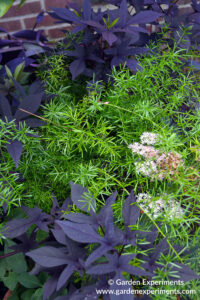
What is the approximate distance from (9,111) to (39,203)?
1.02 feet

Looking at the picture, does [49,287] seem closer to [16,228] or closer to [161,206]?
[16,228]

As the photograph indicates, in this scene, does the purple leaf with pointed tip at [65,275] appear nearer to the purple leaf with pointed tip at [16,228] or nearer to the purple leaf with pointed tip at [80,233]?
the purple leaf with pointed tip at [80,233]

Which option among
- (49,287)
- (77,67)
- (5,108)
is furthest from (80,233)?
(77,67)

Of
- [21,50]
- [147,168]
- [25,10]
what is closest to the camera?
[147,168]

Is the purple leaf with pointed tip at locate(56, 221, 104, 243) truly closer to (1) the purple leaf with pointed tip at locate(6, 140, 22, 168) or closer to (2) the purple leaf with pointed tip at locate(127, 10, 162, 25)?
(1) the purple leaf with pointed tip at locate(6, 140, 22, 168)

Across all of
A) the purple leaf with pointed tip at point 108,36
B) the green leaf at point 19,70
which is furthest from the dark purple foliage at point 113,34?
the green leaf at point 19,70

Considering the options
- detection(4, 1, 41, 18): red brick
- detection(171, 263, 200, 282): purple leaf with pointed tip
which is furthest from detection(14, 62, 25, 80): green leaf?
detection(4, 1, 41, 18): red brick

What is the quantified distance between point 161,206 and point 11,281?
0.54 metres

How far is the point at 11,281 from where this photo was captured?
32.3 inches

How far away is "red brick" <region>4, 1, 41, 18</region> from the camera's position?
1.71m

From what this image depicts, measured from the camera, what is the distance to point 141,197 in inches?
25.4

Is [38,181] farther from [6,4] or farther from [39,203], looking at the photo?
[6,4]

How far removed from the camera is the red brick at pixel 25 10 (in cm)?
171

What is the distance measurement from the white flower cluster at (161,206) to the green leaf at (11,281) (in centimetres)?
49
